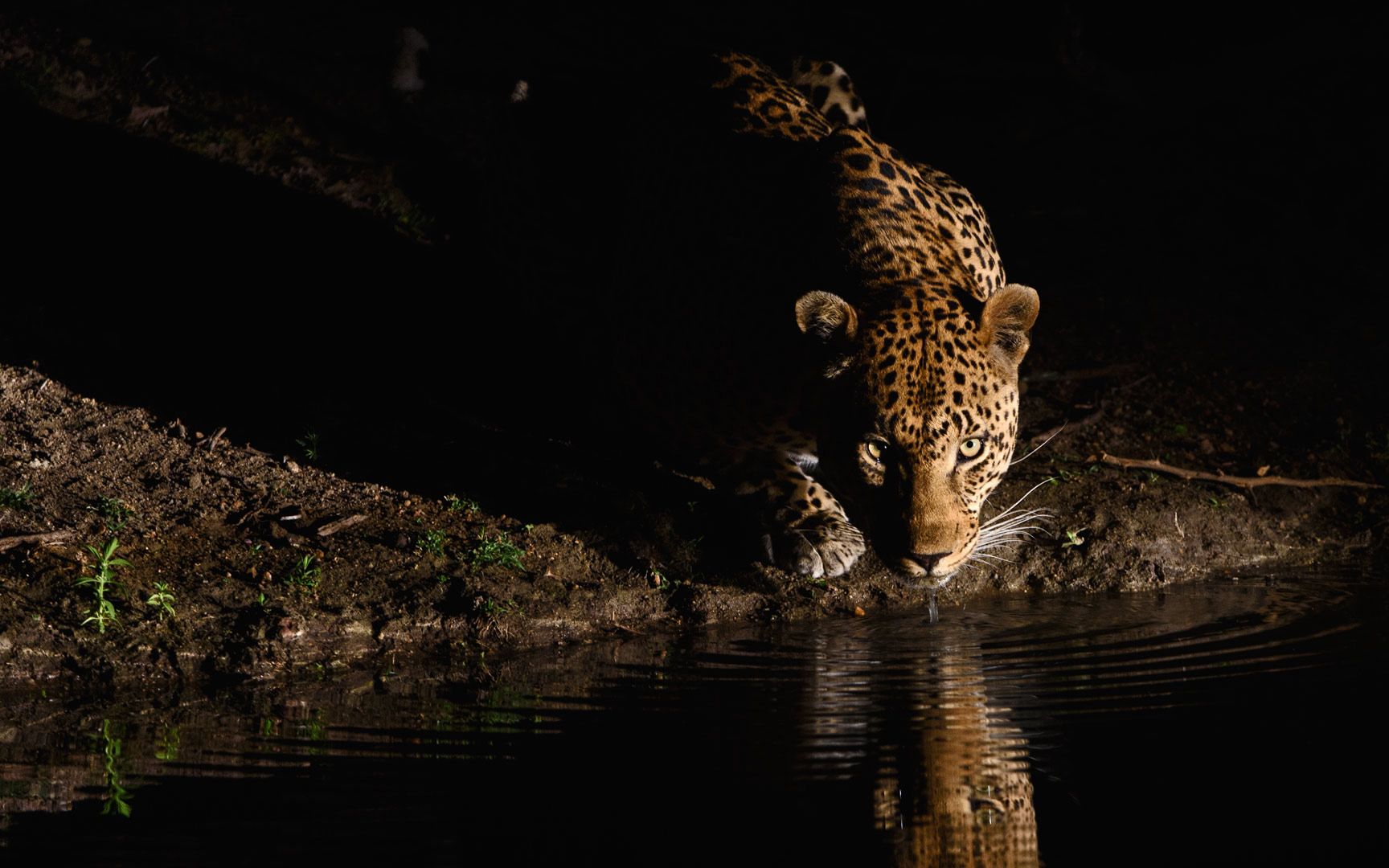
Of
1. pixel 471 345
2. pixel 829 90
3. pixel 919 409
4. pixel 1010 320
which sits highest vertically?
pixel 829 90

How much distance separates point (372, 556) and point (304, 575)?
14.1 inches

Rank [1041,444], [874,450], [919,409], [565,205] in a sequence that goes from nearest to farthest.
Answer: [919,409]
[874,450]
[1041,444]
[565,205]

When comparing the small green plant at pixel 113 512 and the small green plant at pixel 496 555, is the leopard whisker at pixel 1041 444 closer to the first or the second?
the small green plant at pixel 496 555

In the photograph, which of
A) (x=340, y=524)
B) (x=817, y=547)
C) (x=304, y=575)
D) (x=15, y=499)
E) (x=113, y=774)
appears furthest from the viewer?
(x=817, y=547)

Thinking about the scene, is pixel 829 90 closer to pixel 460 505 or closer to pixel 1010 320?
pixel 1010 320

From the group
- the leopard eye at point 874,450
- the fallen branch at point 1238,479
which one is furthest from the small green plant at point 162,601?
the fallen branch at point 1238,479

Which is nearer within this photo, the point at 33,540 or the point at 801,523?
the point at 33,540

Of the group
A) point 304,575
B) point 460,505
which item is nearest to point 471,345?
point 460,505

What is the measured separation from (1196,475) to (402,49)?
7.08 m

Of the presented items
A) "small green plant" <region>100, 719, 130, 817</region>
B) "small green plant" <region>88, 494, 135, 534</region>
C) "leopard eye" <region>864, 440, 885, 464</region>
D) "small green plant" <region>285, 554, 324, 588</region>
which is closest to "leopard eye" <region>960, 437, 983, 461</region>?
"leopard eye" <region>864, 440, 885, 464</region>

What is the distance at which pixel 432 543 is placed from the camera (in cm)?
636

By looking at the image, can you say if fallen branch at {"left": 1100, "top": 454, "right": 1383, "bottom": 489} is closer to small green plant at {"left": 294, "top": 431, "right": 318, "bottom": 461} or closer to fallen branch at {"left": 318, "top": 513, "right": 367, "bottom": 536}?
fallen branch at {"left": 318, "top": 513, "right": 367, "bottom": 536}

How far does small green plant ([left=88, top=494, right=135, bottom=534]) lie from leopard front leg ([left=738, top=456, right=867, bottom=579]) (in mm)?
2543

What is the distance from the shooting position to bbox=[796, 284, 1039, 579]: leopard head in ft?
18.6
